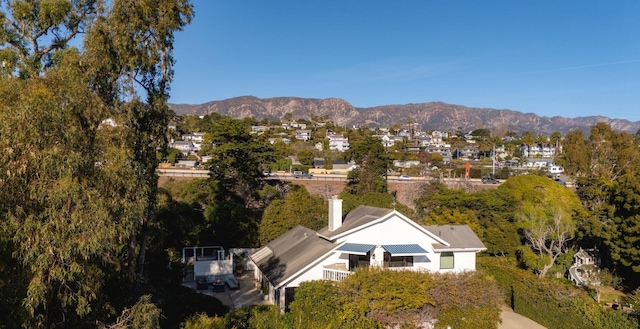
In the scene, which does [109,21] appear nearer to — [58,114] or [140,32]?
[140,32]

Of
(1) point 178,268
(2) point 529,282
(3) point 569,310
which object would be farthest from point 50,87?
(2) point 529,282

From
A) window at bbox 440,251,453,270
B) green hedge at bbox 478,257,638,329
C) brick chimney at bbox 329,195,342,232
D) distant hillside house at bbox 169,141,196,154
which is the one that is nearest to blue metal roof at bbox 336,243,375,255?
brick chimney at bbox 329,195,342,232

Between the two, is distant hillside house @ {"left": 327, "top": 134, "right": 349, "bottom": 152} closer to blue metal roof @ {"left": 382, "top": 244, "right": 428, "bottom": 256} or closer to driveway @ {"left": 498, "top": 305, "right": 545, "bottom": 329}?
driveway @ {"left": 498, "top": 305, "right": 545, "bottom": 329}

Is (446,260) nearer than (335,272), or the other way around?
(335,272)

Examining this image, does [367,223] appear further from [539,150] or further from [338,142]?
[539,150]

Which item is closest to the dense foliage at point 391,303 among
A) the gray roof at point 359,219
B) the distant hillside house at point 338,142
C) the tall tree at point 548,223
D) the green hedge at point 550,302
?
the green hedge at point 550,302

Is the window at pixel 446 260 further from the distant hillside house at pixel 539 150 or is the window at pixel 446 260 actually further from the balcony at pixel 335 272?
the distant hillside house at pixel 539 150

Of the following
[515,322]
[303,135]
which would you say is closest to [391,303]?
[515,322]
